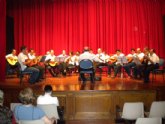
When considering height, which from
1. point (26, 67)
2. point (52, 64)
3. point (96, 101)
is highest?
point (52, 64)

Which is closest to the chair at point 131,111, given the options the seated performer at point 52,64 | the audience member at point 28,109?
the audience member at point 28,109

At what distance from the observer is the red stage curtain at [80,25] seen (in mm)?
14695

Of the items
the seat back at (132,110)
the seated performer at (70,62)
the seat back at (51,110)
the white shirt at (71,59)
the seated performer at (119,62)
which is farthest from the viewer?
the white shirt at (71,59)

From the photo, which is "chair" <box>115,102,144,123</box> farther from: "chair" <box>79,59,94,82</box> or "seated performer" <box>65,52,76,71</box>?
"seated performer" <box>65,52,76,71</box>

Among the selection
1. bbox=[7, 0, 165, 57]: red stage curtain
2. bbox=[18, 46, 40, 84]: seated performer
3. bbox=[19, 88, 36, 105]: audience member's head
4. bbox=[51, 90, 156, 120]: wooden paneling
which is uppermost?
bbox=[7, 0, 165, 57]: red stage curtain

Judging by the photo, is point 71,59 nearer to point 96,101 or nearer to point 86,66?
point 86,66

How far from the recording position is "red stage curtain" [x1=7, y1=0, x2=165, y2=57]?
14.7 metres

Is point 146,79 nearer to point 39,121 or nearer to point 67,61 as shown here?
point 67,61

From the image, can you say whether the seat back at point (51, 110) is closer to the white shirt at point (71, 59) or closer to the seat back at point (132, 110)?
the seat back at point (132, 110)

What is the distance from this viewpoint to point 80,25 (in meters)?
15.0

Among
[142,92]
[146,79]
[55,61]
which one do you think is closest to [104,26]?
[55,61]

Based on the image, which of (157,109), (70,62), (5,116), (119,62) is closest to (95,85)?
(119,62)

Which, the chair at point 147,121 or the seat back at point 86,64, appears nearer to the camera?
the chair at point 147,121

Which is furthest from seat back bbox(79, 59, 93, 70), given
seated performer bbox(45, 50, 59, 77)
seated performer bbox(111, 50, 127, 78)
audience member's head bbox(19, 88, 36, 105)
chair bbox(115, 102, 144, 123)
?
audience member's head bbox(19, 88, 36, 105)
